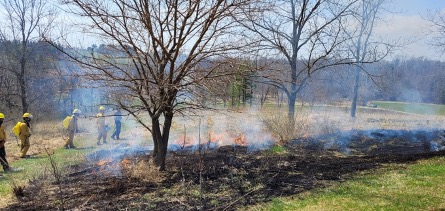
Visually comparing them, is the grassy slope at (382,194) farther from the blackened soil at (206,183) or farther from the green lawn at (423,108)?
the green lawn at (423,108)

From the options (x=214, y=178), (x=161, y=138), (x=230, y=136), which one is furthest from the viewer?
(x=230, y=136)

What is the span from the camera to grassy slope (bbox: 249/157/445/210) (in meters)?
6.07

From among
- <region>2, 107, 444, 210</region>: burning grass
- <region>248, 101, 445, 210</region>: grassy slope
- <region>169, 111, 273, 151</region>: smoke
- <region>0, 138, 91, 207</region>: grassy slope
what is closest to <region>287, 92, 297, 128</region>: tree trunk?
<region>2, 107, 444, 210</region>: burning grass

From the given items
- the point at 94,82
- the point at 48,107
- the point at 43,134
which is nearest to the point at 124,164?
the point at 94,82

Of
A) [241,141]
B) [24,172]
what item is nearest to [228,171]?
[241,141]

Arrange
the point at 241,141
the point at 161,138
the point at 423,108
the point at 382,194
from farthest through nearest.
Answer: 1. the point at 423,108
2. the point at 241,141
3. the point at 161,138
4. the point at 382,194

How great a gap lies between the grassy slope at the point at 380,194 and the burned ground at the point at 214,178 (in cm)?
41

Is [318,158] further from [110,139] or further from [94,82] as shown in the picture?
[110,139]

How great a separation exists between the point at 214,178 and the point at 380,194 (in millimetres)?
3510

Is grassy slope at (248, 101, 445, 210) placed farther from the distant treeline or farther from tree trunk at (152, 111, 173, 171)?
tree trunk at (152, 111, 173, 171)

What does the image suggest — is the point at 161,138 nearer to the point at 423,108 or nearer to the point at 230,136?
the point at 230,136

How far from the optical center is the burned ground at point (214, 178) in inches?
251

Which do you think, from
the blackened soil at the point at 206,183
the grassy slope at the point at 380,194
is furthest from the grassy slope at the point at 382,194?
the blackened soil at the point at 206,183

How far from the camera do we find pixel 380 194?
6.71 meters
